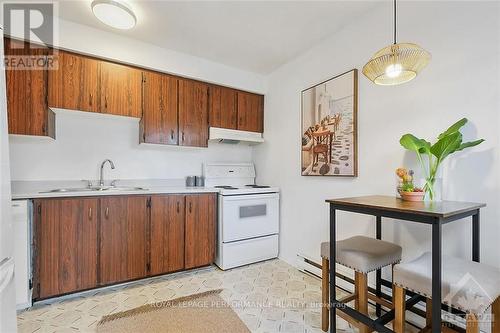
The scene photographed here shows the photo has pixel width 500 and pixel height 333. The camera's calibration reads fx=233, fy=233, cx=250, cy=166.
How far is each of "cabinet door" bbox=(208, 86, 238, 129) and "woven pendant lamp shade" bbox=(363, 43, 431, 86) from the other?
1.96m

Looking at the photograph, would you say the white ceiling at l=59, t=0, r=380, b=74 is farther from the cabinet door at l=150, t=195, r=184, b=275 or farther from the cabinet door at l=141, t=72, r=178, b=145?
the cabinet door at l=150, t=195, r=184, b=275

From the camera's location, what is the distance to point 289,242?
290cm

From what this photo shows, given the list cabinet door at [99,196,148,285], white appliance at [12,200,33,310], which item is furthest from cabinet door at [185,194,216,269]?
white appliance at [12,200,33,310]

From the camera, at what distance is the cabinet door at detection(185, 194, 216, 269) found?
2596 millimetres

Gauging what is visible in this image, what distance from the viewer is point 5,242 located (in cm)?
98

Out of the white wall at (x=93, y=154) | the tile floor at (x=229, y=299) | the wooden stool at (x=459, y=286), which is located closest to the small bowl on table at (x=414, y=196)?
the wooden stool at (x=459, y=286)

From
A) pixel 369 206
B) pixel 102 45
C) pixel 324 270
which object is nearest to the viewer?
pixel 369 206

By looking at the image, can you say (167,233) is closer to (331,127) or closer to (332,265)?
(332,265)

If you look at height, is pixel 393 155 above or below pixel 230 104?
below

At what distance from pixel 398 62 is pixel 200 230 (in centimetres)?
236

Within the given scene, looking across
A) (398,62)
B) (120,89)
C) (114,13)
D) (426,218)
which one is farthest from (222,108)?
(426,218)

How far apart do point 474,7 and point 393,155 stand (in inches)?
40.7

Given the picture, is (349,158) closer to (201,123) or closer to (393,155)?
(393,155)

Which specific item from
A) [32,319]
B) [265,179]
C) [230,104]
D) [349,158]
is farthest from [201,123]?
[32,319]
